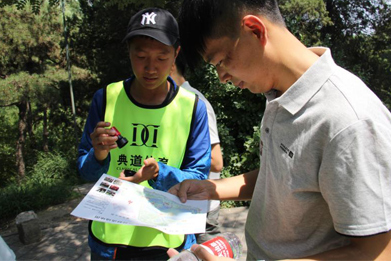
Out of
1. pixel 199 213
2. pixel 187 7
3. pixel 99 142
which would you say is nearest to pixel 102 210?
pixel 99 142

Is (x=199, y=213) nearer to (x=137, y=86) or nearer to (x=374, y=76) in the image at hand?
(x=137, y=86)

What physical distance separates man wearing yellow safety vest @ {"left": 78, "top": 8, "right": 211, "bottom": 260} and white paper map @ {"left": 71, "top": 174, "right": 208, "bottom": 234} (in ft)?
0.38

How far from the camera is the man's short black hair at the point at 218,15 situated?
1069mm

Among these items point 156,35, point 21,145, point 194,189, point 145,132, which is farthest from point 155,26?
point 21,145

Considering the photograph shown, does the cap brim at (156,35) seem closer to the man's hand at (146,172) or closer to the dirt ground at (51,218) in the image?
the man's hand at (146,172)

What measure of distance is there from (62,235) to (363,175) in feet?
15.3

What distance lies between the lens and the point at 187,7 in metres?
1.14

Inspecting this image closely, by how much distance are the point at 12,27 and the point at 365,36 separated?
9209 millimetres

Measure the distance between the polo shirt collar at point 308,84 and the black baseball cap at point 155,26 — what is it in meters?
0.84

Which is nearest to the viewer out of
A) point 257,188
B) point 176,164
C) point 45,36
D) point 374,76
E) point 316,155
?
point 316,155

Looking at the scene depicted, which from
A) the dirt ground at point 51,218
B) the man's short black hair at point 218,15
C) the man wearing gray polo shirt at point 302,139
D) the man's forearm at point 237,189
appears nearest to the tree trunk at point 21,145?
the dirt ground at point 51,218

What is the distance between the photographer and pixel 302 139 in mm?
964

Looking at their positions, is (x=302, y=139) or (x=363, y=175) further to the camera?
(x=302, y=139)

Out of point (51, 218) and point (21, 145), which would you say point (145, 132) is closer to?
point (51, 218)
